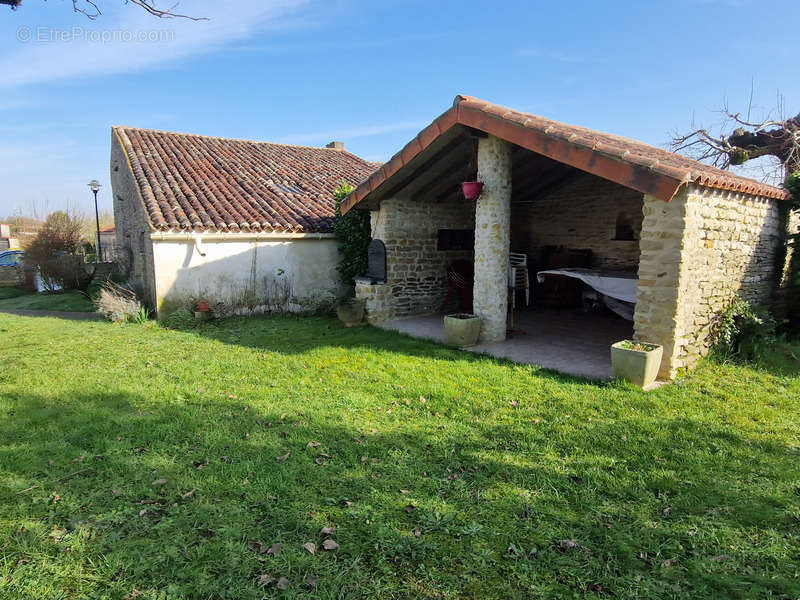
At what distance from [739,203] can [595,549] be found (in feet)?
21.2

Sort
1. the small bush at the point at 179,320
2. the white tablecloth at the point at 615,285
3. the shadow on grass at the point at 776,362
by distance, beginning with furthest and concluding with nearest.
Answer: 1. the small bush at the point at 179,320
2. the white tablecloth at the point at 615,285
3. the shadow on grass at the point at 776,362

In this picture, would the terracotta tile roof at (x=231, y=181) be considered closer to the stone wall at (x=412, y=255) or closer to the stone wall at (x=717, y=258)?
the stone wall at (x=412, y=255)

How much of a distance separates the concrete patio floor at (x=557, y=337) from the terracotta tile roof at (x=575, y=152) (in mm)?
2552

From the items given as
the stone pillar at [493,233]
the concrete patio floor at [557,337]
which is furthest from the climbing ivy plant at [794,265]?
the stone pillar at [493,233]

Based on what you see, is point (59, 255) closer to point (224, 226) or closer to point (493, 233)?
point (224, 226)

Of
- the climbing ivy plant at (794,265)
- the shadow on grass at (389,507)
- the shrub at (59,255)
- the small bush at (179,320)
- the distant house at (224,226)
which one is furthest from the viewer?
the shrub at (59,255)

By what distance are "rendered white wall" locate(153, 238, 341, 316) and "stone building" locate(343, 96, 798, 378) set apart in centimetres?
229

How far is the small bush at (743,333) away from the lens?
23.1ft

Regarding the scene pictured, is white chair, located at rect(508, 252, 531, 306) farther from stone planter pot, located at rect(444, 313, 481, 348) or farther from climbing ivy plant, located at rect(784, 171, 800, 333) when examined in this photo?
climbing ivy plant, located at rect(784, 171, 800, 333)

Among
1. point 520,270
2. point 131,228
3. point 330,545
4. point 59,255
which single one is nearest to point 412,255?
point 520,270

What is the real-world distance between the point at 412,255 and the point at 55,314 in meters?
9.27

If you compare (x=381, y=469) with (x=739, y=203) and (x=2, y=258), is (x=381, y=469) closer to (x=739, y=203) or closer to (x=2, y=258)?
(x=739, y=203)

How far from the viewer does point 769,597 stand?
258cm

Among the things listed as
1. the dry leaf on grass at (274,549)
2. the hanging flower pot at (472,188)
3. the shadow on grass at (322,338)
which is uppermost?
the hanging flower pot at (472,188)
